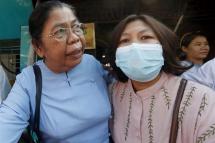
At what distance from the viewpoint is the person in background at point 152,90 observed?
1556 mm

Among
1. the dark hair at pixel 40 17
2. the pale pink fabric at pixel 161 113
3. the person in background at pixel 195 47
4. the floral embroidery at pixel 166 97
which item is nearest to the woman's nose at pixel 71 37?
the dark hair at pixel 40 17

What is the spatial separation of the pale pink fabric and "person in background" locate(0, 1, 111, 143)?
0.37 feet

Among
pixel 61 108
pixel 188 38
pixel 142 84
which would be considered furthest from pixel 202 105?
pixel 188 38

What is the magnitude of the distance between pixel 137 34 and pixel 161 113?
1.35 ft

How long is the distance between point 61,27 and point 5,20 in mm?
2307

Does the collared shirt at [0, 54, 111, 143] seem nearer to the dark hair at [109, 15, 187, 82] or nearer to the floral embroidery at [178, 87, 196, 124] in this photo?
the dark hair at [109, 15, 187, 82]

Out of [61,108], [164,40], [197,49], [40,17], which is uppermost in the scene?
[40,17]

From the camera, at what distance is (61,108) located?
5.74 feet

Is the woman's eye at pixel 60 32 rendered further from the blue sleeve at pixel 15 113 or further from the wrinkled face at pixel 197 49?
the wrinkled face at pixel 197 49

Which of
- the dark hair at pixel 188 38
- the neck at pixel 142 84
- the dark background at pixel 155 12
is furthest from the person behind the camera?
the dark background at pixel 155 12

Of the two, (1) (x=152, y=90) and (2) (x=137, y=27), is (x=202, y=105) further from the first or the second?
(2) (x=137, y=27)

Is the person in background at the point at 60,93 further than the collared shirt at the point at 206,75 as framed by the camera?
No

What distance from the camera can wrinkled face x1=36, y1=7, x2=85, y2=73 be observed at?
177 centimetres

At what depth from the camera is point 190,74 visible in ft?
7.60
